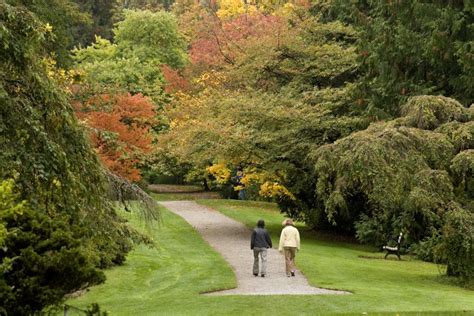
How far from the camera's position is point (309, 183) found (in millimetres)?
29219

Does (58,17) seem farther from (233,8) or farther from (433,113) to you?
(233,8)

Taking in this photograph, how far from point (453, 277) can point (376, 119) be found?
816cm

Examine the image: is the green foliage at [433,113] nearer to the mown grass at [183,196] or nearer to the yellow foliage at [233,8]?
the mown grass at [183,196]

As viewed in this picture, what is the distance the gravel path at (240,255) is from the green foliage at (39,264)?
7.68m

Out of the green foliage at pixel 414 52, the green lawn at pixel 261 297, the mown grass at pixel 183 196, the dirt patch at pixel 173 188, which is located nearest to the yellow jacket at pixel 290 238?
the green lawn at pixel 261 297

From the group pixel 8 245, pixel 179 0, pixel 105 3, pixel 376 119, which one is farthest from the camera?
pixel 179 0

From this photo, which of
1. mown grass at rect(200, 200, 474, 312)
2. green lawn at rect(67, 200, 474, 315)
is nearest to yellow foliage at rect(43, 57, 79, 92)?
green lawn at rect(67, 200, 474, 315)

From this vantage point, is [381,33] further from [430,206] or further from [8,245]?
[8,245]

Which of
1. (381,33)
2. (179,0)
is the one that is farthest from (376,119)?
(179,0)

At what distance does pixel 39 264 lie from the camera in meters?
9.21

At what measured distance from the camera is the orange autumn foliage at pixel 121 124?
1097 inches

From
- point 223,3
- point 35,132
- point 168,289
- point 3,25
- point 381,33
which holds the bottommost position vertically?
point 168,289

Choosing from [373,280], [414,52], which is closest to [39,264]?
[373,280]

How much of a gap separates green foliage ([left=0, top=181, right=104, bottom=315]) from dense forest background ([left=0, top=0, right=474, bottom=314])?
0.07ft
